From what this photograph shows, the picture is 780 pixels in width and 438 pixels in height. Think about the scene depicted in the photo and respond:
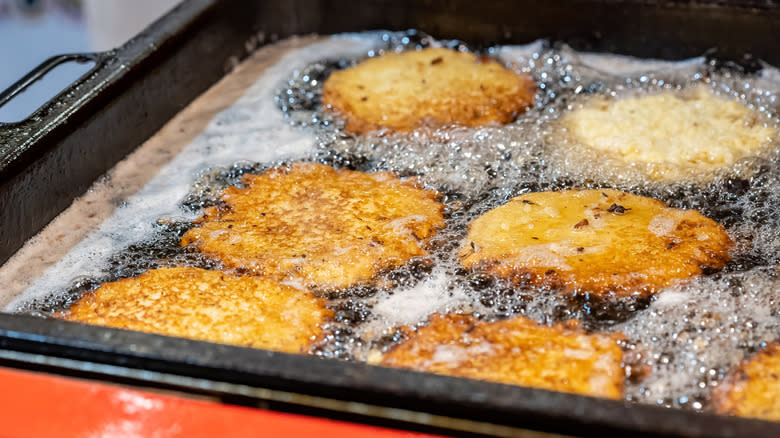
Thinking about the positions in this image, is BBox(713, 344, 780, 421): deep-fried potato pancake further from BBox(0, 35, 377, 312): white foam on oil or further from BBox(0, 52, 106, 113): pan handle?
BBox(0, 52, 106, 113): pan handle

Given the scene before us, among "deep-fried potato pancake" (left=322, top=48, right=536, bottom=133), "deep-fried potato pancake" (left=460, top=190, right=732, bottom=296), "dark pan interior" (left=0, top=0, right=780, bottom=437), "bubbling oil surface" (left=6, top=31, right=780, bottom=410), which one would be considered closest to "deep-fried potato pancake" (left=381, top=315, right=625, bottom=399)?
"bubbling oil surface" (left=6, top=31, right=780, bottom=410)

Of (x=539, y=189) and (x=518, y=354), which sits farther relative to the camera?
(x=539, y=189)

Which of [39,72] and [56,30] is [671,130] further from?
[56,30]

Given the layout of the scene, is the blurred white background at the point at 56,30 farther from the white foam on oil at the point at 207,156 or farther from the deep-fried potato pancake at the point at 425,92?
the deep-fried potato pancake at the point at 425,92

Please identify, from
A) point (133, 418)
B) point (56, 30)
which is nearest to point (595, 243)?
point (133, 418)

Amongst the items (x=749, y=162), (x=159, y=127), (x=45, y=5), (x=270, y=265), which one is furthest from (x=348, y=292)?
(x=45, y=5)

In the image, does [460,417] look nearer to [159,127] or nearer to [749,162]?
[749,162]
